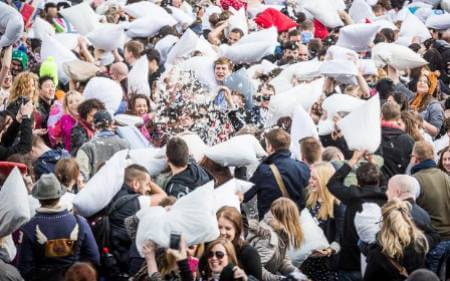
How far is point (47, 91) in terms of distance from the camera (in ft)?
42.7

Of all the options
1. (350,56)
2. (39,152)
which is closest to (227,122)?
(350,56)

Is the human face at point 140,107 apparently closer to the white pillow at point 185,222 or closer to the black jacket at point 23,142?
the black jacket at point 23,142

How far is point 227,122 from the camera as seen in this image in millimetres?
13359

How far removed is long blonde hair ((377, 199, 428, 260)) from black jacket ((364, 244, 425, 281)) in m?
0.04

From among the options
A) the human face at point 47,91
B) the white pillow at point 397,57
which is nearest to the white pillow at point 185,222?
the human face at point 47,91

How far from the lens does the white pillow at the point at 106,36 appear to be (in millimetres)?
15289

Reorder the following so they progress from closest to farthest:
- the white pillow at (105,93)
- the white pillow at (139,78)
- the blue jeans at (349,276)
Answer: the blue jeans at (349,276), the white pillow at (105,93), the white pillow at (139,78)

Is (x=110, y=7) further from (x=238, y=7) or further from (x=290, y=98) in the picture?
(x=290, y=98)

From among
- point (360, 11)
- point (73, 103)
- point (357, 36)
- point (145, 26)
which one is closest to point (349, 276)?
point (73, 103)

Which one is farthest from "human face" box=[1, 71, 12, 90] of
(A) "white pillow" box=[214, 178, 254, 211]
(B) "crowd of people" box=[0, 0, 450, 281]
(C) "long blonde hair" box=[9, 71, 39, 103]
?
(A) "white pillow" box=[214, 178, 254, 211]

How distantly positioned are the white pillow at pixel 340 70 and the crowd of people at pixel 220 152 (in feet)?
0.04

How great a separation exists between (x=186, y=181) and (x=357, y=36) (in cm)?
582

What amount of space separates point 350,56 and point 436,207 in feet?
11.7

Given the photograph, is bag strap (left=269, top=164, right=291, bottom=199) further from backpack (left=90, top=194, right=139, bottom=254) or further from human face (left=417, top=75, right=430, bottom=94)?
human face (left=417, top=75, right=430, bottom=94)
